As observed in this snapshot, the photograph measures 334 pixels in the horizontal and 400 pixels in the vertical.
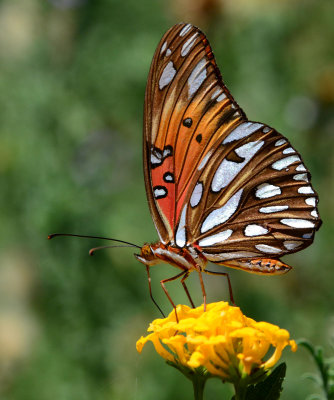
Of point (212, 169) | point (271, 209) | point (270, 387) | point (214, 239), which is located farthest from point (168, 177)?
point (270, 387)

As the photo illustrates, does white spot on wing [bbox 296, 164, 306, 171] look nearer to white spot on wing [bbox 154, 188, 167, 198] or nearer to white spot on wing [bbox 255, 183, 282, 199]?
white spot on wing [bbox 255, 183, 282, 199]

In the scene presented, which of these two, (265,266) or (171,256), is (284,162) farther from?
(171,256)

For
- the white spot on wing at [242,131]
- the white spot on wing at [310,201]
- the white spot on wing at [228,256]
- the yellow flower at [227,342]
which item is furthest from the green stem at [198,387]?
the white spot on wing at [242,131]

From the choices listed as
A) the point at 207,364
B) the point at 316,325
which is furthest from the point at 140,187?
the point at 207,364

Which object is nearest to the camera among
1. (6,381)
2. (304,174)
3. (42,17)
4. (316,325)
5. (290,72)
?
(304,174)

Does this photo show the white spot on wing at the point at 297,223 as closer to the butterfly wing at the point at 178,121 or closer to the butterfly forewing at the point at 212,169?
the butterfly forewing at the point at 212,169

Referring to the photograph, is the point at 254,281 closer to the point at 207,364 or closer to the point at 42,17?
the point at 42,17

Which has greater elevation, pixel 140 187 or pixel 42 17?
pixel 42 17
